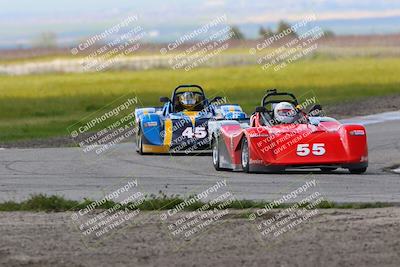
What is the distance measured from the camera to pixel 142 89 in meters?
66.2

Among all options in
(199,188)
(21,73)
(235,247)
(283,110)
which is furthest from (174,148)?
(21,73)

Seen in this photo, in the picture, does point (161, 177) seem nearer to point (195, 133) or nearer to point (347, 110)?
point (195, 133)

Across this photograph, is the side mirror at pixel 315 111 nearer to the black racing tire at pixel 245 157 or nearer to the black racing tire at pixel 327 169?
the black racing tire at pixel 327 169

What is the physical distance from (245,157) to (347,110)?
15358 mm

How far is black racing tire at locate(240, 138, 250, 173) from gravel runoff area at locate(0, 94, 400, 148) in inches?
341

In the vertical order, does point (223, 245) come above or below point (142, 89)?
above

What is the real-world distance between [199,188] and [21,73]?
8529 cm

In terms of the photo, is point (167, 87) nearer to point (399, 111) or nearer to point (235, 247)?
point (399, 111)

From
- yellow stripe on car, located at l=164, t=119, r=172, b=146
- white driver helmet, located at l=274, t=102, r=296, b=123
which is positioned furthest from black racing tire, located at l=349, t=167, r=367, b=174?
yellow stripe on car, located at l=164, t=119, r=172, b=146

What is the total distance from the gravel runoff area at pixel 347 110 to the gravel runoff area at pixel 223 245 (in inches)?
597

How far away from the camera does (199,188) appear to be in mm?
17344

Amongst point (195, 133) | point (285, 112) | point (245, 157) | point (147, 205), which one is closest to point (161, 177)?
point (245, 157)

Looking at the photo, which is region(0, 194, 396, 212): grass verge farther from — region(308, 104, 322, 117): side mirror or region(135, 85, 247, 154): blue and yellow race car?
region(135, 85, 247, 154): blue and yellow race car

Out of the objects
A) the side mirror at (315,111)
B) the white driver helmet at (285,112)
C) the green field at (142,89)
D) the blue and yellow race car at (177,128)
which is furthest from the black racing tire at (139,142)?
the green field at (142,89)
